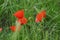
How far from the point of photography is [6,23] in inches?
87.8

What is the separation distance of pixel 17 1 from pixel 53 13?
43 cm

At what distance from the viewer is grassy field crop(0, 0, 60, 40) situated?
6.45ft

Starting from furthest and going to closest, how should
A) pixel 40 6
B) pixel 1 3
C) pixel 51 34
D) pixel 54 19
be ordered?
pixel 1 3 → pixel 40 6 → pixel 54 19 → pixel 51 34

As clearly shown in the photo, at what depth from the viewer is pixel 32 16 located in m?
2.12

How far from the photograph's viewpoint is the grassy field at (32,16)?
197cm

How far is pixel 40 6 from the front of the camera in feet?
7.43

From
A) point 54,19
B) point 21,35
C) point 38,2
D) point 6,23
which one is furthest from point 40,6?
point 21,35

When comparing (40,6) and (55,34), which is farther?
(40,6)

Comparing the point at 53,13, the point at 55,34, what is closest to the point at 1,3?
the point at 53,13

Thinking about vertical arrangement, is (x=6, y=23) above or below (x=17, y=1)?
below

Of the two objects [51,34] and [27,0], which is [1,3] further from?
[51,34]

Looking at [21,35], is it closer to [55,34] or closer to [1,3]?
[55,34]

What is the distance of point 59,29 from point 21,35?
1.51 ft

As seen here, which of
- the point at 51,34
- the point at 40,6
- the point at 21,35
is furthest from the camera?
the point at 40,6
